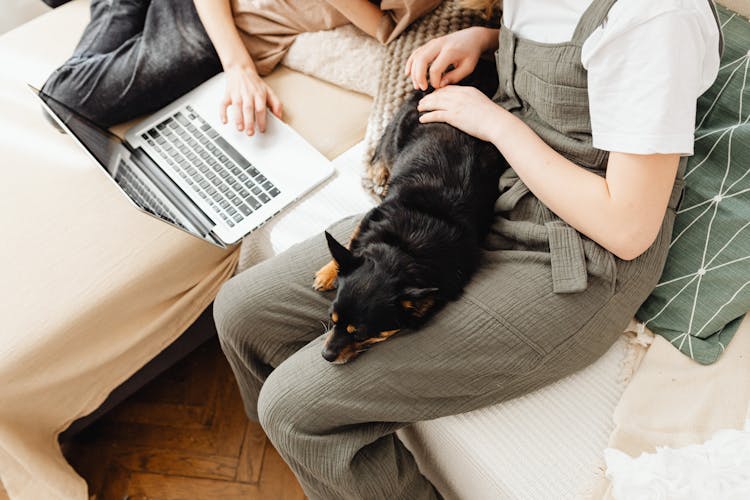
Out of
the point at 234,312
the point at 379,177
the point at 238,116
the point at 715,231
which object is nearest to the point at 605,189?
the point at 715,231

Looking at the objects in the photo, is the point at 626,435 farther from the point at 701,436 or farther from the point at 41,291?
the point at 41,291

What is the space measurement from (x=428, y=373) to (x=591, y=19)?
0.53 meters

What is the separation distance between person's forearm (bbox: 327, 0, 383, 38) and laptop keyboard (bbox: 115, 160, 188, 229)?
1.82 ft

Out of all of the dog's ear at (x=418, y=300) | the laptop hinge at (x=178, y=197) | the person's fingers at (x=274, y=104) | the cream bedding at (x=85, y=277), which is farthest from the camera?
the person's fingers at (x=274, y=104)

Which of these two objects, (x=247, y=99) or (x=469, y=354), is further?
(x=247, y=99)

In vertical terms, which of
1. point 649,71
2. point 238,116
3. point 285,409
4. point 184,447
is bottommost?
point 184,447

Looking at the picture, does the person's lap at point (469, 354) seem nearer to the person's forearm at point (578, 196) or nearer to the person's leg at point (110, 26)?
the person's forearm at point (578, 196)

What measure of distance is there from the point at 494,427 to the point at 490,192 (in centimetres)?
38

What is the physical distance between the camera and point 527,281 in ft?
2.50

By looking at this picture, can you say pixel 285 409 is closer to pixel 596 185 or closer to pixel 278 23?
pixel 596 185

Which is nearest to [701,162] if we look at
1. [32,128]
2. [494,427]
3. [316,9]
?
[494,427]

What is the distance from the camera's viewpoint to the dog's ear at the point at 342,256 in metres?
0.75

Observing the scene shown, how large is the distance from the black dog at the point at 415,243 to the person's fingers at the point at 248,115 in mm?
328

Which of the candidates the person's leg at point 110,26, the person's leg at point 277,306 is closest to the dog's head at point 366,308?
the person's leg at point 277,306
